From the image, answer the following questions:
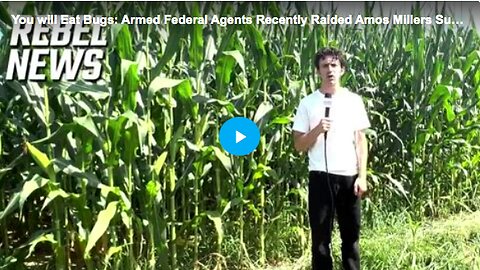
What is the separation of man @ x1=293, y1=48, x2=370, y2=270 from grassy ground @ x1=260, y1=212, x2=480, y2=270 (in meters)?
0.31

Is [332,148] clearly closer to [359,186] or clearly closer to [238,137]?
[359,186]

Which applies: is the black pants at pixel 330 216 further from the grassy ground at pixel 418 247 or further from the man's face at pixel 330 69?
the man's face at pixel 330 69

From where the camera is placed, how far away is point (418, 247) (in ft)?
7.98

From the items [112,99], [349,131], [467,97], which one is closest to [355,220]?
[349,131]

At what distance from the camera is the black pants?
2.07m

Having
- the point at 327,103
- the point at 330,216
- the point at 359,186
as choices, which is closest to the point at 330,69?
the point at 327,103

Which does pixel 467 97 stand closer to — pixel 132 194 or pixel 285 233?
pixel 285 233

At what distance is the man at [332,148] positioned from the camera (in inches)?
80.4

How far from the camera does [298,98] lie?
95.6 inches

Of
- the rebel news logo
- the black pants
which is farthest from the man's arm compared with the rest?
the rebel news logo

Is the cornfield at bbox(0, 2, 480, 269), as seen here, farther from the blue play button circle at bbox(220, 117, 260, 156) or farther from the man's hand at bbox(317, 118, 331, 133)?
the man's hand at bbox(317, 118, 331, 133)

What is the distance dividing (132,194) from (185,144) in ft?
0.89

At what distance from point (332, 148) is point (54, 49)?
0.99 metres

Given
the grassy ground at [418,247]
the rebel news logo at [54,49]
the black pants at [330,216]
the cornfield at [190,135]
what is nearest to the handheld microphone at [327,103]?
the black pants at [330,216]
